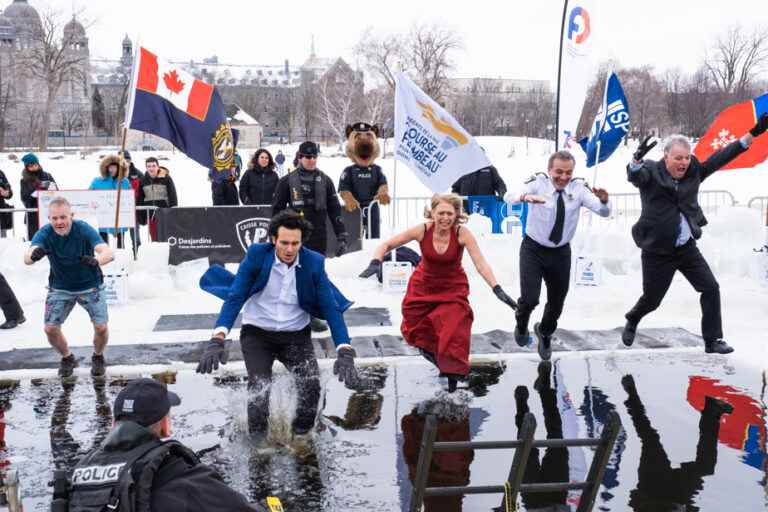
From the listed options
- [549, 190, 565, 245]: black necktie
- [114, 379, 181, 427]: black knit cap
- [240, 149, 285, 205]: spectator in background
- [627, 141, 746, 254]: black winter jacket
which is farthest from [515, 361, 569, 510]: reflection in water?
[240, 149, 285, 205]: spectator in background

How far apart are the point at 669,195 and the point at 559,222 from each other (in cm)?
92

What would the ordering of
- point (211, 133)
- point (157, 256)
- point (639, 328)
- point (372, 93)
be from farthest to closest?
point (372, 93), point (157, 256), point (211, 133), point (639, 328)

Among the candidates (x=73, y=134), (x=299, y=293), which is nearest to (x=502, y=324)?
(x=299, y=293)

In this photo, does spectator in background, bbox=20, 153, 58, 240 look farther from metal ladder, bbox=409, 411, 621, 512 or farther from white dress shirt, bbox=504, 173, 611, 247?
metal ladder, bbox=409, 411, 621, 512

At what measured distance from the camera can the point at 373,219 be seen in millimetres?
12844

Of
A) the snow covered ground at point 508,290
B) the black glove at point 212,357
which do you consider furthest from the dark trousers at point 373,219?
the black glove at point 212,357

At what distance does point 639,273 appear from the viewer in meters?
11.9

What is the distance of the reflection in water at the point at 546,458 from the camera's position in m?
4.57

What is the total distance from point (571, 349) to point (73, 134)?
87548 millimetres

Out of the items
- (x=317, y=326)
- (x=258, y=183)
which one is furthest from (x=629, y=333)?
(x=258, y=183)

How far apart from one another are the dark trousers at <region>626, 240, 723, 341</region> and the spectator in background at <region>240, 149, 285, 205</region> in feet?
23.3

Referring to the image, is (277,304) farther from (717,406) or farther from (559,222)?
(717,406)

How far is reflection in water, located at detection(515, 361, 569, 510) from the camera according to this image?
4.57 meters

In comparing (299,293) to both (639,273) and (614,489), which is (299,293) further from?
(639,273)
